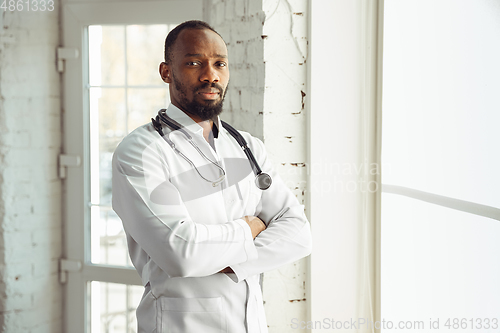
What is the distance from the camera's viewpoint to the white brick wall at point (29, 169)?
2.09 metres

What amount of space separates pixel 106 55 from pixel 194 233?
151 cm

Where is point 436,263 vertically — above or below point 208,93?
below

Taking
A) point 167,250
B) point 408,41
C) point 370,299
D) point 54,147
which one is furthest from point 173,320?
point 54,147

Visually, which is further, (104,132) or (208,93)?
(104,132)

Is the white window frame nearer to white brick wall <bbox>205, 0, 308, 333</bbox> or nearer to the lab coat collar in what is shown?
white brick wall <bbox>205, 0, 308, 333</bbox>

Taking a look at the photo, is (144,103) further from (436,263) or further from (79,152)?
(436,263)

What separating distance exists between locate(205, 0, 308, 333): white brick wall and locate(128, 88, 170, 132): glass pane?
619 mm

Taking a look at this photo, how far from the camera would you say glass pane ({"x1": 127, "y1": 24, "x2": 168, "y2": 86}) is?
2.09 m

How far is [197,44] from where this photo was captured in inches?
46.5

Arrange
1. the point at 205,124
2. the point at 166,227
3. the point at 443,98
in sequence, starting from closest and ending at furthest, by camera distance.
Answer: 1. the point at 166,227
2. the point at 205,124
3. the point at 443,98

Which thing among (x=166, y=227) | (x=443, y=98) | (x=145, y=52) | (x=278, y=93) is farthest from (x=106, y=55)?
(x=443, y=98)

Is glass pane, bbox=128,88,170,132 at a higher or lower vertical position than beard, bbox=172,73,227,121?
higher

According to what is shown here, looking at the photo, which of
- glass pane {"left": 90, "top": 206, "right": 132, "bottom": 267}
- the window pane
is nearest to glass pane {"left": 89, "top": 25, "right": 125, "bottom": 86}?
the window pane

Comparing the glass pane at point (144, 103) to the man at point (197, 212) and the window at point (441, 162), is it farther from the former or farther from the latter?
the window at point (441, 162)
